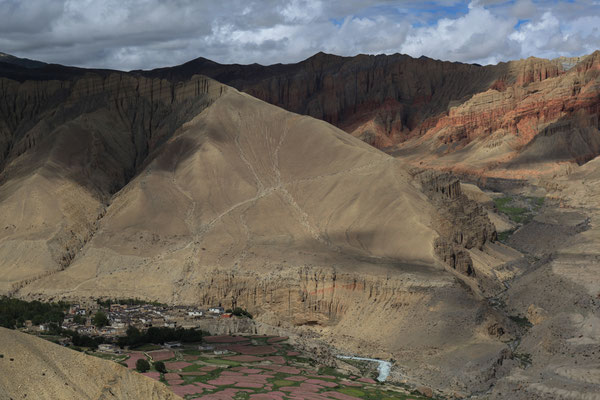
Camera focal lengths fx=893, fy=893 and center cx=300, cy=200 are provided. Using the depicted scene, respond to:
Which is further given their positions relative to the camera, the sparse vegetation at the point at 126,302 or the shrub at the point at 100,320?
the sparse vegetation at the point at 126,302

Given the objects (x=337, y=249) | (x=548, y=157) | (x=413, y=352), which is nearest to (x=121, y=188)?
(x=337, y=249)

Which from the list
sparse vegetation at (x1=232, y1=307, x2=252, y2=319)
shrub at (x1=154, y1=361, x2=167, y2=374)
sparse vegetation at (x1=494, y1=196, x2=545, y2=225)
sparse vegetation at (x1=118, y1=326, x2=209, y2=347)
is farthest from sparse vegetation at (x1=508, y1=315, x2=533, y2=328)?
sparse vegetation at (x1=494, y1=196, x2=545, y2=225)

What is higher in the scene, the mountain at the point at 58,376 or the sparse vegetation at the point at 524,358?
the mountain at the point at 58,376

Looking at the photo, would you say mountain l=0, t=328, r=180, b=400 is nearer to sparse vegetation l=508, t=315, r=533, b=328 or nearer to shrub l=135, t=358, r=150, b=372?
shrub l=135, t=358, r=150, b=372

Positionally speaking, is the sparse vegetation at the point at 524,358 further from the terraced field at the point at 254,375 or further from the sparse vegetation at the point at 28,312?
the sparse vegetation at the point at 28,312

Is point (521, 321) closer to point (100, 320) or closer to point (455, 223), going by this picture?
point (455, 223)

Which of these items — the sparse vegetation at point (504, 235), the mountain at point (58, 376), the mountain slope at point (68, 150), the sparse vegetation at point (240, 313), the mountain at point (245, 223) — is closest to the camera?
the mountain at point (58, 376)

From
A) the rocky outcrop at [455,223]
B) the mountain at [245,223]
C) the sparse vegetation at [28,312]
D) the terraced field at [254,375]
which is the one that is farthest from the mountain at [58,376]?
the rocky outcrop at [455,223]

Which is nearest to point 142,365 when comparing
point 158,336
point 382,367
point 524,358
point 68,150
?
point 158,336
